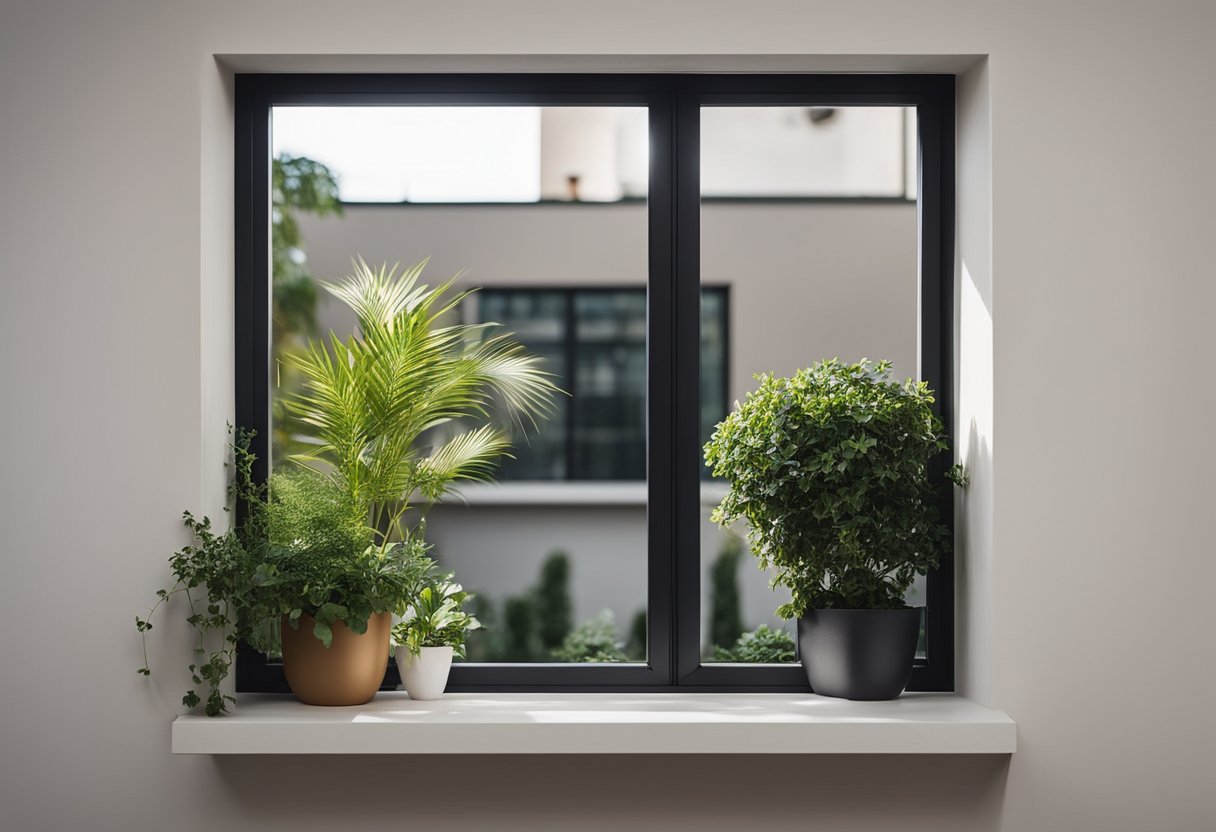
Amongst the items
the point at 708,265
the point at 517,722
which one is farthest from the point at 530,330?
the point at 517,722

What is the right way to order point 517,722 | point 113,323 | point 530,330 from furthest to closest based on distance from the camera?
point 530,330
point 113,323
point 517,722

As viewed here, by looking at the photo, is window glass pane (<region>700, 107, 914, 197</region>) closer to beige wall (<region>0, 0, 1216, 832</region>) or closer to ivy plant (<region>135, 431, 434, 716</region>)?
beige wall (<region>0, 0, 1216, 832</region>)

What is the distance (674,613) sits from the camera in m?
2.45

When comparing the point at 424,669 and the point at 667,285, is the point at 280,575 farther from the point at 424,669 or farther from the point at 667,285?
the point at 667,285

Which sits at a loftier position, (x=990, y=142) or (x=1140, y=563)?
(x=990, y=142)

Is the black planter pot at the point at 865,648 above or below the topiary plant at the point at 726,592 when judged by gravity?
above

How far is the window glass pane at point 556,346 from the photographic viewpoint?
6902mm

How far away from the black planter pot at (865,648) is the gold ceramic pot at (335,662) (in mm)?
958

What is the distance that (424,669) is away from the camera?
2.34 metres

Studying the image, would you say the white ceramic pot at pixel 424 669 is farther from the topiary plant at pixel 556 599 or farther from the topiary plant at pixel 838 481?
the topiary plant at pixel 556 599

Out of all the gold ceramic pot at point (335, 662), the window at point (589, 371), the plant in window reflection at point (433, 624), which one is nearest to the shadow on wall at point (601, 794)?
the gold ceramic pot at point (335, 662)
